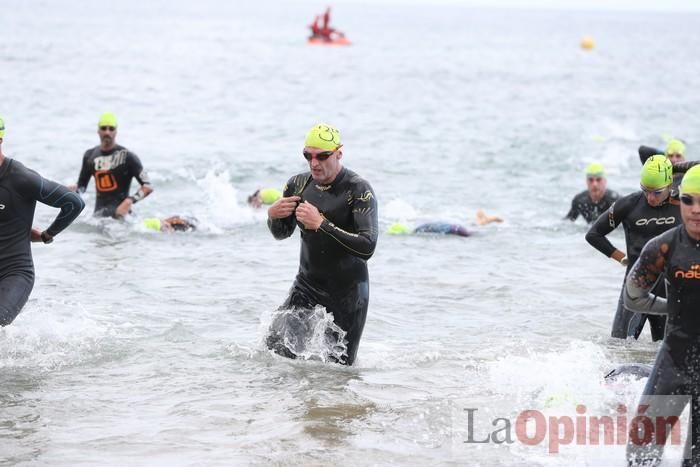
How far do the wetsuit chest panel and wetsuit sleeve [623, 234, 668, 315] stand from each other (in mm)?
2897

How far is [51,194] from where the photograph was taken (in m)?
7.53

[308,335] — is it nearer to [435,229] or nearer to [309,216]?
[309,216]

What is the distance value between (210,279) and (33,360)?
409 cm

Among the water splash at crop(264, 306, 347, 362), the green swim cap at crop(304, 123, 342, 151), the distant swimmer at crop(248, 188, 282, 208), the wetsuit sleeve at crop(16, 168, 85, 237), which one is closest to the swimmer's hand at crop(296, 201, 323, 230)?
the green swim cap at crop(304, 123, 342, 151)

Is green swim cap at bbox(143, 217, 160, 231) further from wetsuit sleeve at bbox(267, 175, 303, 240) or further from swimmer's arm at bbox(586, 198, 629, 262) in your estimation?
swimmer's arm at bbox(586, 198, 629, 262)

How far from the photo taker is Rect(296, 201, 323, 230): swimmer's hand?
674cm

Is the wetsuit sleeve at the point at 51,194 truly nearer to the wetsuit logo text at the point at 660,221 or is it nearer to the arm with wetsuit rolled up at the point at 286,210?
the arm with wetsuit rolled up at the point at 286,210

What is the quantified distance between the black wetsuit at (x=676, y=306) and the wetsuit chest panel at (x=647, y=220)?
2.93 meters

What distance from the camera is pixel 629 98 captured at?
1788 inches

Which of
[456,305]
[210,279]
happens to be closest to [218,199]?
[210,279]

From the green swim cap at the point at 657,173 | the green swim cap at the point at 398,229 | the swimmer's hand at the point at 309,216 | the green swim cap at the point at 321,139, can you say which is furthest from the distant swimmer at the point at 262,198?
the swimmer's hand at the point at 309,216

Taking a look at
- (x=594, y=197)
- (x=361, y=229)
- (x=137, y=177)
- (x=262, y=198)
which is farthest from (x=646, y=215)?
(x=262, y=198)

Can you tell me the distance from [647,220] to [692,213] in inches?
125

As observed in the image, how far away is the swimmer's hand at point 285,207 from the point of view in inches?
275
